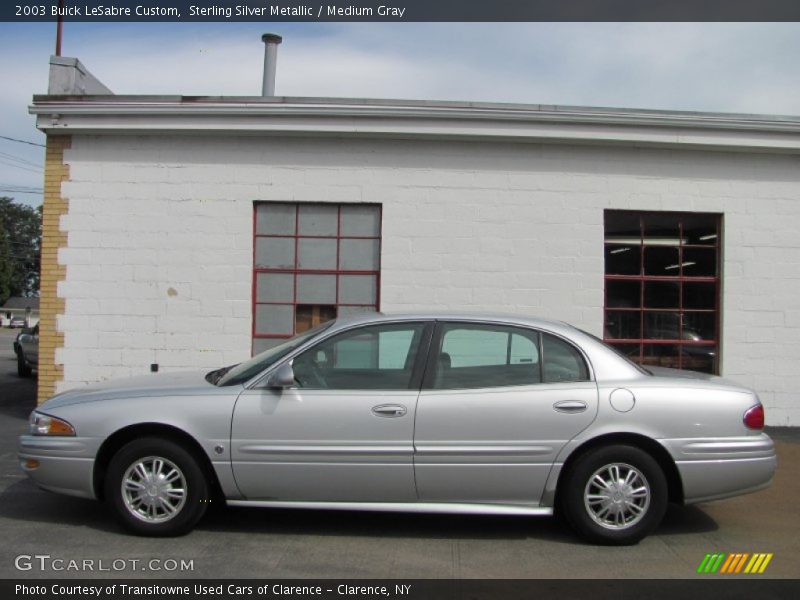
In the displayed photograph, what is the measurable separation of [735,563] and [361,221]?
597 cm

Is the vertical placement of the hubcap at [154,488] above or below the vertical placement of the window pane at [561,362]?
below

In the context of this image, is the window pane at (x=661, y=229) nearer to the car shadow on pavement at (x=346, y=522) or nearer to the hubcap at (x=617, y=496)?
the car shadow on pavement at (x=346, y=522)

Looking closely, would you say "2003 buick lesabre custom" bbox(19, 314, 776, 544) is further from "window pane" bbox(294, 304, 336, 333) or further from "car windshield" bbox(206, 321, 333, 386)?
"window pane" bbox(294, 304, 336, 333)

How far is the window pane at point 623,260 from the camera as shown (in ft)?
32.5

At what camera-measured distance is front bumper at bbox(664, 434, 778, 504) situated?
17.4 feet

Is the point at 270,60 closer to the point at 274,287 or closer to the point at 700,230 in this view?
the point at 274,287

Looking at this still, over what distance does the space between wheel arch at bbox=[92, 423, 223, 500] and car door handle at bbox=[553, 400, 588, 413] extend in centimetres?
229

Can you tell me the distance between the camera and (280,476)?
526 centimetres

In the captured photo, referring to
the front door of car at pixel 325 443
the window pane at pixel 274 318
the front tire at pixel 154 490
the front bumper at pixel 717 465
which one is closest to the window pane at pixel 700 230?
the window pane at pixel 274 318

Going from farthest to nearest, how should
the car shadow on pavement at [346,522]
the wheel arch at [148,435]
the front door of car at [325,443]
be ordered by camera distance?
the car shadow on pavement at [346,522], the wheel arch at [148,435], the front door of car at [325,443]

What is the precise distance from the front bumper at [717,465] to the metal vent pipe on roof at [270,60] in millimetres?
9699

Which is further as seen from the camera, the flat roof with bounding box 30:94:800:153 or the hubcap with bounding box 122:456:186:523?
the flat roof with bounding box 30:94:800:153

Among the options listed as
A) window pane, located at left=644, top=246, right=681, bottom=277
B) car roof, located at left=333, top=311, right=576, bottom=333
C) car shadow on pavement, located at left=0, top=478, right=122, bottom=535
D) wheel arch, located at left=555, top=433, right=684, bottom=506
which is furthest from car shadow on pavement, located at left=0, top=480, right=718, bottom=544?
window pane, located at left=644, top=246, right=681, bottom=277

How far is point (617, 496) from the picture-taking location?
5.27 metres
